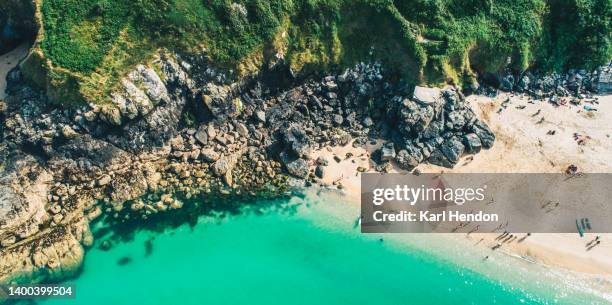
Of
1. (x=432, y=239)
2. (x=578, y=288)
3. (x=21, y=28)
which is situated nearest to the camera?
(x=578, y=288)

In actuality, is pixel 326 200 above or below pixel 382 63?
below

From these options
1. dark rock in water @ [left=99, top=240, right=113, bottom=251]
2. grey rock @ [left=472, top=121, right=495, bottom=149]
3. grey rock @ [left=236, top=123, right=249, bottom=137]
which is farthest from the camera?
grey rock @ [left=236, top=123, right=249, bottom=137]

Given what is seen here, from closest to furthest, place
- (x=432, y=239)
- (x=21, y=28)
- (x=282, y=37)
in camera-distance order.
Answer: (x=432, y=239) < (x=282, y=37) < (x=21, y=28)

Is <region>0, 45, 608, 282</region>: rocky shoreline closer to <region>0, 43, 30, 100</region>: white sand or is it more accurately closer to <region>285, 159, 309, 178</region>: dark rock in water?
<region>285, 159, 309, 178</region>: dark rock in water

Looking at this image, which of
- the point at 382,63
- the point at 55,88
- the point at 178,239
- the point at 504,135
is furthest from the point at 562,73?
the point at 55,88

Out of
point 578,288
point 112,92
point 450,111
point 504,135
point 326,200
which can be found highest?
point 112,92

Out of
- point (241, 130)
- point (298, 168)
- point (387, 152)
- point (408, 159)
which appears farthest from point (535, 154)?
point (241, 130)

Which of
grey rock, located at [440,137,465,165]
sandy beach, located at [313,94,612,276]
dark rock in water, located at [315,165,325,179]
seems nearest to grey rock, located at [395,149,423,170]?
sandy beach, located at [313,94,612,276]

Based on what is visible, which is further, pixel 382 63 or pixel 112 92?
pixel 382 63

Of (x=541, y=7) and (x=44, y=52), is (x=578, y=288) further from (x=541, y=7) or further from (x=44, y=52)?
(x=44, y=52)
